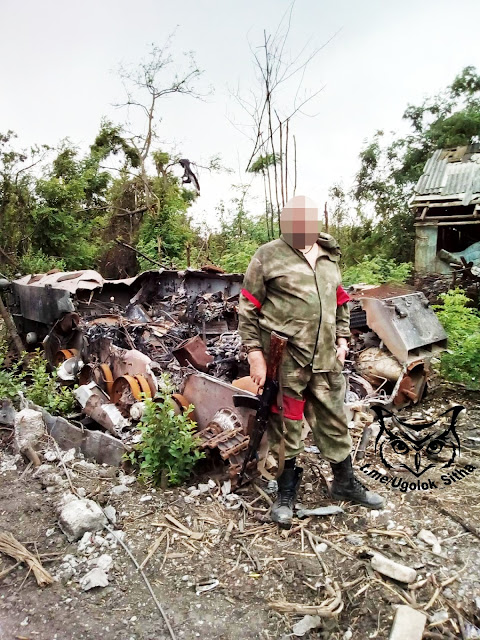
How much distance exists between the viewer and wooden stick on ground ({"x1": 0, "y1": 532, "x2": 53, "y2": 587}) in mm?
2420

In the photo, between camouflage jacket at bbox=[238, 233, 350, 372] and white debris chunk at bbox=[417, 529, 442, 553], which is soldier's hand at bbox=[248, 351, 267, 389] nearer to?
camouflage jacket at bbox=[238, 233, 350, 372]

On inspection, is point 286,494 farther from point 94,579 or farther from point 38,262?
point 38,262

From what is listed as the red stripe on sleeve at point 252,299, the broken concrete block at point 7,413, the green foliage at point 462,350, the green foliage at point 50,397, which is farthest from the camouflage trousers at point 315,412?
the broken concrete block at point 7,413

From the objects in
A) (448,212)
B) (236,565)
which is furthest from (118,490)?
(448,212)

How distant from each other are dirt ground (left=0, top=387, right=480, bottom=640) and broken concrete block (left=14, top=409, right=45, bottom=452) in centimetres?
52

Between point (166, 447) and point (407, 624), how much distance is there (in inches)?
70.2

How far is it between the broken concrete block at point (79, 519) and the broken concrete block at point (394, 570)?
157cm

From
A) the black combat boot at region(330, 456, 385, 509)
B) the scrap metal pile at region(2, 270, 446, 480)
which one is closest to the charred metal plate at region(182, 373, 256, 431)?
the scrap metal pile at region(2, 270, 446, 480)

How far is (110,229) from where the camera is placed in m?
17.7

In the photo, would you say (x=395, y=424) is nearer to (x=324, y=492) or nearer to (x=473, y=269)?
(x=324, y=492)

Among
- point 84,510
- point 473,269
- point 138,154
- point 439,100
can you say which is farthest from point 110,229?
point 84,510

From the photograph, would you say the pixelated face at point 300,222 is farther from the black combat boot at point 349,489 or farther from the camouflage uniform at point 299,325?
the black combat boot at point 349,489

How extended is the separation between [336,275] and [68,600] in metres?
2.20

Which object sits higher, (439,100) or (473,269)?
(439,100)
